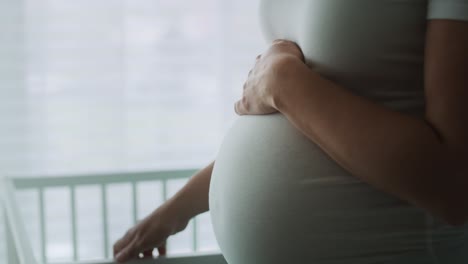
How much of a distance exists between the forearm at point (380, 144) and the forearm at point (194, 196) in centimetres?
36

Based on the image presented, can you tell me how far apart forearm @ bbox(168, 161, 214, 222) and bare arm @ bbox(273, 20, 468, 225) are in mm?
364

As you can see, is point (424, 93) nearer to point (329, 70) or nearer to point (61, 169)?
point (329, 70)

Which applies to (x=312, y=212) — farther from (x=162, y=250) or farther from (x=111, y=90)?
(x=111, y=90)

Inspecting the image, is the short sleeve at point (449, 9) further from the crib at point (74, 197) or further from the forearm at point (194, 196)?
the crib at point (74, 197)

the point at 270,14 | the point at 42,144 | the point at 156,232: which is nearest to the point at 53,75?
the point at 42,144

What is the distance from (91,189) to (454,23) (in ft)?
4.92

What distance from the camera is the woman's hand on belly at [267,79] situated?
0.69 m

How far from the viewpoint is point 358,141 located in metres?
0.63

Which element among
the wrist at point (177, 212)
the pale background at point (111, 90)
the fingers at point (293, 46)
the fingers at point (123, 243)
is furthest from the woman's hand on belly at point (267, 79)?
the pale background at point (111, 90)

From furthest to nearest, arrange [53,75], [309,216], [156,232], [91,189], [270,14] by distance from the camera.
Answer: [91,189]
[53,75]
[156,232]
[270,14]
[309,216]

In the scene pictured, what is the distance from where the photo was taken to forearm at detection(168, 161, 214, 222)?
3.28 ft

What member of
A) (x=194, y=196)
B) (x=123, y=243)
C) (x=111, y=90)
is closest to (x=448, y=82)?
(x=194, y=196)

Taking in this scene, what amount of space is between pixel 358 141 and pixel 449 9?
146 mm

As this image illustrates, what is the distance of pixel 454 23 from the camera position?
1.93 ft
